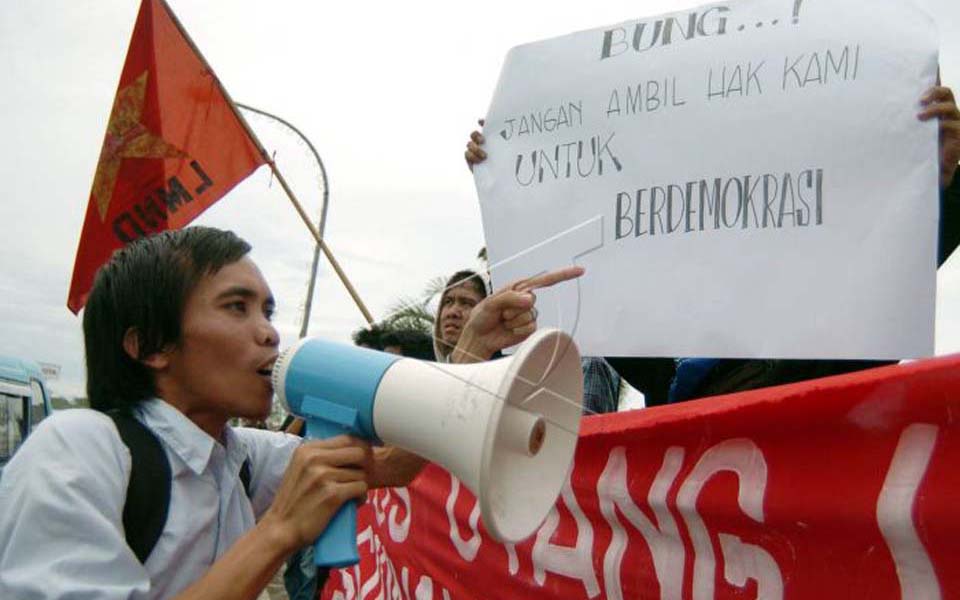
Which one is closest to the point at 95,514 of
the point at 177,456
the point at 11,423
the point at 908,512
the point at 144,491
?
the point at 144,491

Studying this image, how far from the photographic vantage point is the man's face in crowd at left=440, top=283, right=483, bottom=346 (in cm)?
326

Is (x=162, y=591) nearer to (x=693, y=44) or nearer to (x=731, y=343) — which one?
(x=731, y=343)

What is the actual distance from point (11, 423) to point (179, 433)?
6113 mm

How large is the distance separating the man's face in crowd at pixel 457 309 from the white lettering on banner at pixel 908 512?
2.23m

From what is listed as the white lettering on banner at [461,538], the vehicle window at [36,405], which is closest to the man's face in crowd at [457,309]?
the white lettering on banner at [461,538]

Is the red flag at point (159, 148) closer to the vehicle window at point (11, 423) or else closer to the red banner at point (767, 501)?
the red banner at point (767, 501)

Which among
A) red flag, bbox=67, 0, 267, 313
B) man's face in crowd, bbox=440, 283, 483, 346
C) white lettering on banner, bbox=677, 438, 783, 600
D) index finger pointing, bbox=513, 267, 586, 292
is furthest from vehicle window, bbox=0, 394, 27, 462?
white lettering on banner, bbox=677, 438, 783, 600

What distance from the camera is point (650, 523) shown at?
1416mm

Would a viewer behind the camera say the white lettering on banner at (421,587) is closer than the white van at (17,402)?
Yes

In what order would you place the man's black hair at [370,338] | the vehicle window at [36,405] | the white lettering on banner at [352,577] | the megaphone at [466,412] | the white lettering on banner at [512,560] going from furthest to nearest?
the vehicle window at [36,405] < the man's black hair at [370,338] < the white lettering on banner at [352,577] < the white lettering on banner at [512,560] < the megaphone at [466,412]

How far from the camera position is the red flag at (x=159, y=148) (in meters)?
3.75

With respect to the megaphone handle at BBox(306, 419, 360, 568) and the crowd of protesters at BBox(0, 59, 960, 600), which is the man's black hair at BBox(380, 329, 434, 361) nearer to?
the crowd of protesters at BBox(0, 59, 960, 600)

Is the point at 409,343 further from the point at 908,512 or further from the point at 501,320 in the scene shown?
the point at 908,512

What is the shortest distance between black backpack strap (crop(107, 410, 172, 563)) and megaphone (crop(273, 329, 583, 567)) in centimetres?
21
